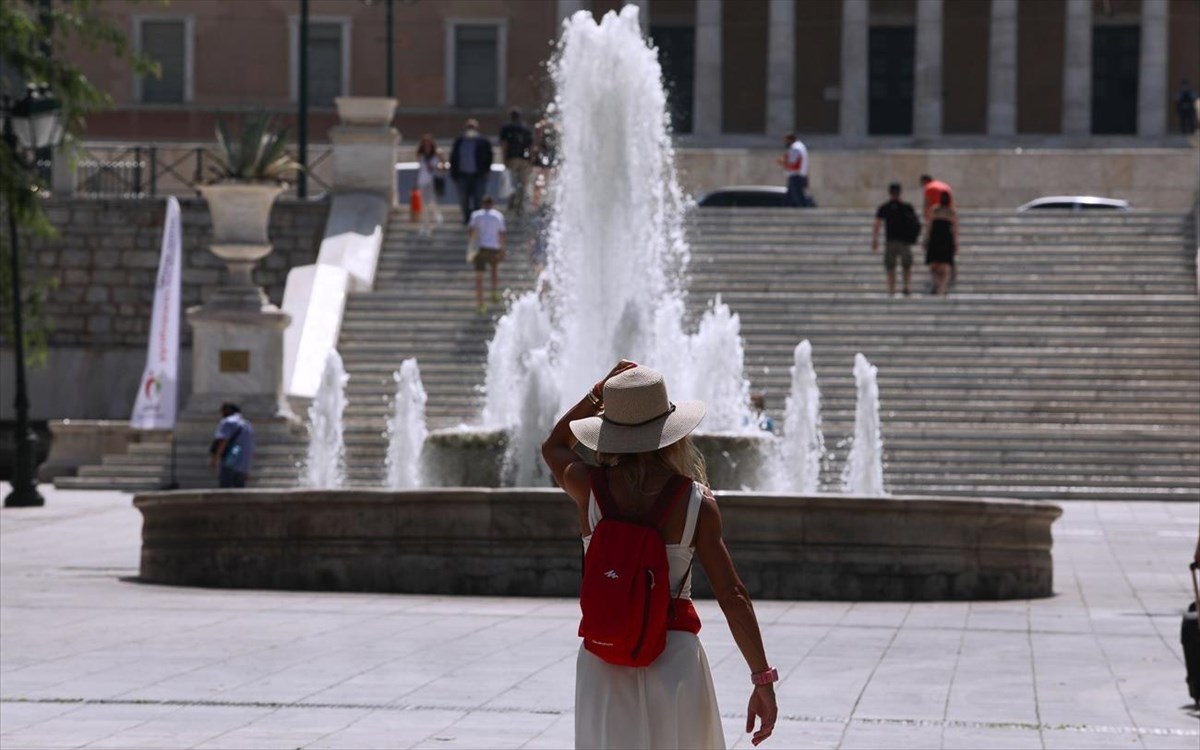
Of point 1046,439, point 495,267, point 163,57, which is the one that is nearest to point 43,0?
point 495,267

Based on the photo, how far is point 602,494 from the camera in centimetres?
521

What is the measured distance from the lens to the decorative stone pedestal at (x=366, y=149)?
110 ft

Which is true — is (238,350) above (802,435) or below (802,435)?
above

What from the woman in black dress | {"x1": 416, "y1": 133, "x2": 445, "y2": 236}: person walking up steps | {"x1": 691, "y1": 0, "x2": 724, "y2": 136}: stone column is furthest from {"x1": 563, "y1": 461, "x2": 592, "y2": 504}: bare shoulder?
{"x1": 691, "y1": 0, "x2": 724, "y2": 136}: stone column

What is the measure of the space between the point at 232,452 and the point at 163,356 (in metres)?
3.54

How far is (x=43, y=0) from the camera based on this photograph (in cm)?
2712

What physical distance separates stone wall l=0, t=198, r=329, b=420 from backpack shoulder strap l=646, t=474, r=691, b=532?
2950 centimetres

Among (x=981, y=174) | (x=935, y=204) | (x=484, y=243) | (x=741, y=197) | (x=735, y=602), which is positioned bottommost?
(x=735, y=602)

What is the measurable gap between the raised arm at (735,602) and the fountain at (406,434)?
15990 millimetres

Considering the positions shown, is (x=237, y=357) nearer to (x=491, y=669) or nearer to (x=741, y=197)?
(x=741, y=197)

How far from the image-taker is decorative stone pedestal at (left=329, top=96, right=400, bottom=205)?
33406mm

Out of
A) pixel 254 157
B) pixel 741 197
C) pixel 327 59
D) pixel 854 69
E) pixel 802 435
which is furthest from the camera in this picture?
pixel 327 59

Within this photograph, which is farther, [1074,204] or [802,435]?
[1074,204]

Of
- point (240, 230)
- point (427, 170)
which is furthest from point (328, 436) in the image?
point (427, 170)
